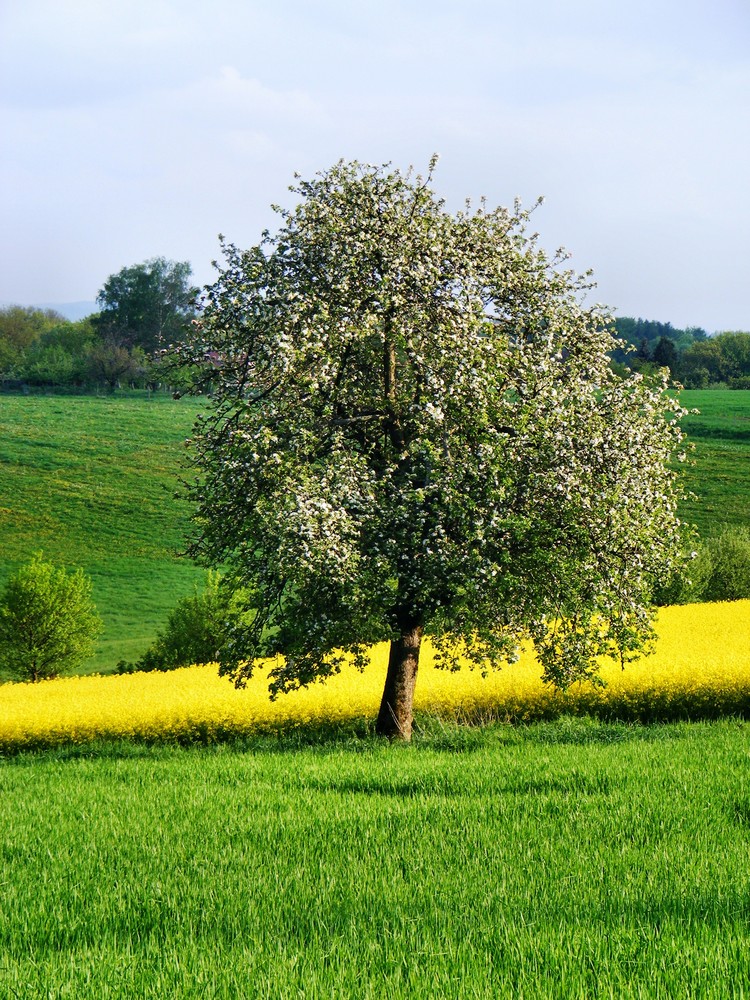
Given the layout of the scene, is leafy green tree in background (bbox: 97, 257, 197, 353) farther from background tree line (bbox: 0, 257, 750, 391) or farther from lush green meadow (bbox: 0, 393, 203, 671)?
lush green meadow (bbox: 0, 393, 203, 671)

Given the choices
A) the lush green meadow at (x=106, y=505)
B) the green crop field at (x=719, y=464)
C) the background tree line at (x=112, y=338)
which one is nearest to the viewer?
the lush green meadow at (x=106, y=505)

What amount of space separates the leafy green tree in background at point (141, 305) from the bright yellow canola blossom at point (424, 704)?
111 m

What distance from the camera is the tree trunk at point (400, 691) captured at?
60.6ft

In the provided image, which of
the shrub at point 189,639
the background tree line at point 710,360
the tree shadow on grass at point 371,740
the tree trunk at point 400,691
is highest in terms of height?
the background tree line at point 710,360

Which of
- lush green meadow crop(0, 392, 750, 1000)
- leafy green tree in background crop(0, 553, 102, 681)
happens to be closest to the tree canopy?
lush green meadow crop(0, 392, 750, 1000)

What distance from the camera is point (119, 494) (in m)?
73.2

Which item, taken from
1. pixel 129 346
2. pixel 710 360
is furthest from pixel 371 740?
pixel 710 360

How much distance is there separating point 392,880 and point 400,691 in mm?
10781

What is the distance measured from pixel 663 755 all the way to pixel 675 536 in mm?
4682

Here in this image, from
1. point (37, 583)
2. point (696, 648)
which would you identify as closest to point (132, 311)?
point (37, 583)

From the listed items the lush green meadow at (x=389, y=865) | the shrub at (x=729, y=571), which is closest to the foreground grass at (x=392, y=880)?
the lush green meadow at (x=389, y=865)

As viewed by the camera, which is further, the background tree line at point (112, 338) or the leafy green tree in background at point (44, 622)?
the background tree line at point (112, 338)

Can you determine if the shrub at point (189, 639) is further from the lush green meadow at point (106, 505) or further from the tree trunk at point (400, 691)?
the tree trunk at point (400, 691)

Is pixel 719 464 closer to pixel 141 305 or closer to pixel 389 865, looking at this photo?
pixel 389 865
